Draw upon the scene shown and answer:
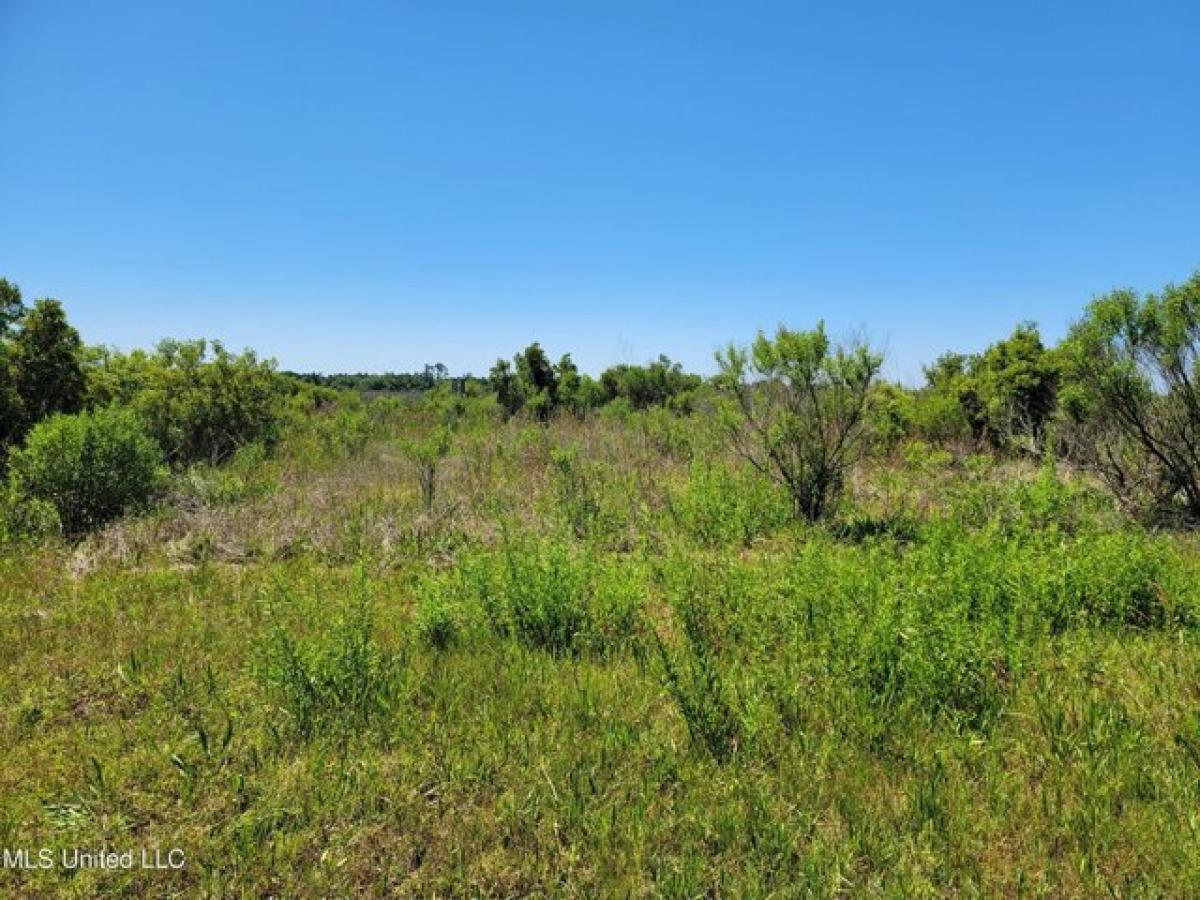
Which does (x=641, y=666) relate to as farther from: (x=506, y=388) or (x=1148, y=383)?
(x=506, y=388)

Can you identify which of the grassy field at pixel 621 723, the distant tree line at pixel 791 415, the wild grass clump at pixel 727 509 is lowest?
the grassy field at pixel 621 723

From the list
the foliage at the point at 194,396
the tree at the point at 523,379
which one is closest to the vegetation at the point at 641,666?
the foliage at the point at 194,396

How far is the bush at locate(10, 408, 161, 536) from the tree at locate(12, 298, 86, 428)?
197 cm

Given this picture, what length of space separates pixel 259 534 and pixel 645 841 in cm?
564

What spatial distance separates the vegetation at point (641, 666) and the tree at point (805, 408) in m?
0.04

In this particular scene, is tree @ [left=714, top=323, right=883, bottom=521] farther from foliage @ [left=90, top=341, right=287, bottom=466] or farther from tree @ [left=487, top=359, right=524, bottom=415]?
tree @ [left=487, top=359, right=524, bottom=415]

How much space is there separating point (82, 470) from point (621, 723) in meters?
6.87

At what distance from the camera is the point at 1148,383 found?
7078 mm

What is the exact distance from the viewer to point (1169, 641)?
3.88 metres

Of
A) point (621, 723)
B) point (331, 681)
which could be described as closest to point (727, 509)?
point (621, 723)

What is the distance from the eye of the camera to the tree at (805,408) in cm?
724

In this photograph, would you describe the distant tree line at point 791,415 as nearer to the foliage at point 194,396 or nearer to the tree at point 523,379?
the foliage at point 194,396

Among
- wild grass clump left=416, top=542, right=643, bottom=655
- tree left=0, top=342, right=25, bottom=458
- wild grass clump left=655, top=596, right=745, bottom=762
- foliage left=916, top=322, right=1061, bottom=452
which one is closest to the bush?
tree left=0, top=342, right=25, bottom=458

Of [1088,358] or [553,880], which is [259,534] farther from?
[1088,358]
